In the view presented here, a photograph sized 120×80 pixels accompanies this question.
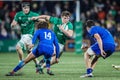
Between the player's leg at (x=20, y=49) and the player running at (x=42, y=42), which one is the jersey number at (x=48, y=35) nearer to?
the player running at (x=42, y=42)

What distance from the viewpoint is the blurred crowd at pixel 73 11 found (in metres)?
34.4

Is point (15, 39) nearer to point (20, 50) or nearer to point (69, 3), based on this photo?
point (69, 3)

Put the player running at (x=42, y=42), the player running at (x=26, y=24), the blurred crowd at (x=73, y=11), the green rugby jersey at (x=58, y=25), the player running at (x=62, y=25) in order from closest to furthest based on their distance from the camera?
the player running at (x=42, y=42), the player running at (x=62, y=25), the green rugby jersey at (x=58, y=25), the player running at (x=26, y=24), the blurred crowd at (x=73, y=11)

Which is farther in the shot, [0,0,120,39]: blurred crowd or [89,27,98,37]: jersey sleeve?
[0,0,120,39]: blurred crowd

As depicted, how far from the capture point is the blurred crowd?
3444 cm

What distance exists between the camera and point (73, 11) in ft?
116

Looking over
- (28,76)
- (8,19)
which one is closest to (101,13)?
(8,19)

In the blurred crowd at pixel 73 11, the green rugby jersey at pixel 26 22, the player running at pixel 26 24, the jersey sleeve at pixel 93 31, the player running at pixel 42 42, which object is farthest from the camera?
the blurred crowd at pixel 73 11

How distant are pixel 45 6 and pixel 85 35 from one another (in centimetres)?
296

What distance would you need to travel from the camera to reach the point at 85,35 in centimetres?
3534

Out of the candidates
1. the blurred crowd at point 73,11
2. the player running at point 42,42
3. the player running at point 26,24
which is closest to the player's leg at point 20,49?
the player running at point 26,24

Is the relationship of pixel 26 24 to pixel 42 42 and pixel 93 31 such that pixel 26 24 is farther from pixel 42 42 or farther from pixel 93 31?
pixel 93 31

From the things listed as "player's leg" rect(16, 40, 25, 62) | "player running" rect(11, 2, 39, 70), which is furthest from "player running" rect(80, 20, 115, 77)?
"player running" rect(11, 2, 39, 70)

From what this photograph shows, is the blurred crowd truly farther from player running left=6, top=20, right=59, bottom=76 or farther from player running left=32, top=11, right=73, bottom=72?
player running left=6, top=20, right=59, bottom=76
